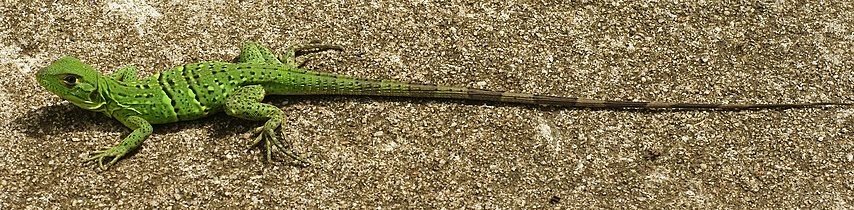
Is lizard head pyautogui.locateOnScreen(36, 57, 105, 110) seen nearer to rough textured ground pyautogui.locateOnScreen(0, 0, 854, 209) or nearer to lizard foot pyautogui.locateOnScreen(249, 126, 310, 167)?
rough textured ground pyautogui.locateOnScreen(0, 0, 854, 209)

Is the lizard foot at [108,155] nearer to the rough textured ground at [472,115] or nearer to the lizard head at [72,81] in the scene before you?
the rough textured ground at [472,115]

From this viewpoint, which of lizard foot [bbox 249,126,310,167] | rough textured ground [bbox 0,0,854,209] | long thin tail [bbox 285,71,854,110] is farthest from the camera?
long thin tail [bbox 285,71,854,110]

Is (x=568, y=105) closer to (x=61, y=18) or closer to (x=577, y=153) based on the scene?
(x=577, y=153)

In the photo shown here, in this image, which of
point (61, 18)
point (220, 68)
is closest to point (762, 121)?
point (220, 68)

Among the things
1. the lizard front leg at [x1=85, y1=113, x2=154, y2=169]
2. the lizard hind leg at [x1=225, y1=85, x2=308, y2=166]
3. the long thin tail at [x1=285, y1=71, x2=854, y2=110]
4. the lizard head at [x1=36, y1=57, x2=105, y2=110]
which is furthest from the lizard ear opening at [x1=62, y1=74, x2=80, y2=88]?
the long thin tail at [x1=285, y1=71, x2=854, y2=110]

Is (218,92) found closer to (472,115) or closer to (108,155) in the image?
(108,155)

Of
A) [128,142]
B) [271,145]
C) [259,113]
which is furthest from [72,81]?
[271,145]
